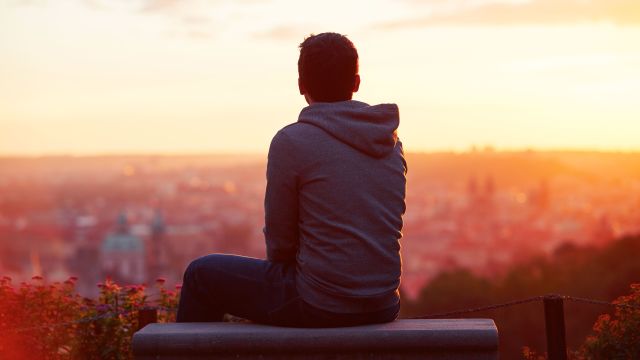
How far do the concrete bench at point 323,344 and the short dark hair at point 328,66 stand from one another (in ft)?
2.27

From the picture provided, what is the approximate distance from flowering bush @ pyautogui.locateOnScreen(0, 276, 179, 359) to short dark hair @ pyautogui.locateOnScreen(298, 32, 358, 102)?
188 centimetres

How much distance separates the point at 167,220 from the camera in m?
130

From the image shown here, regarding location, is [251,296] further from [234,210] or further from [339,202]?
[234,210]

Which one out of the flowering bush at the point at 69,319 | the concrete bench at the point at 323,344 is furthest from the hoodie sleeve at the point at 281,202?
the flowering bush at the point at 69,319

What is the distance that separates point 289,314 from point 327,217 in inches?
11.6

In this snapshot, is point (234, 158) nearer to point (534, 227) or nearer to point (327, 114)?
point (534, 227)

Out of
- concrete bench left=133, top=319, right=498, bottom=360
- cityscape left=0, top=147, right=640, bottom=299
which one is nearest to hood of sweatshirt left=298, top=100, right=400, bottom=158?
concrete bench left=133, top=319, right=498, bottom=360

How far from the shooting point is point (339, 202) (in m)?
3.20

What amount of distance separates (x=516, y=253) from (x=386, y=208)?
3563 inches

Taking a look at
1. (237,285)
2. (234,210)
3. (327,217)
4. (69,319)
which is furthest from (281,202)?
(234,210)

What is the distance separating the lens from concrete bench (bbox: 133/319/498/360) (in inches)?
121

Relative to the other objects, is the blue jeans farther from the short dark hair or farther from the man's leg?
the short dark hair

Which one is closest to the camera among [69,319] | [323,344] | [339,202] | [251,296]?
[323,344]

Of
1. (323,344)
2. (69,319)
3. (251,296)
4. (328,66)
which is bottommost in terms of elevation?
(69,319)
